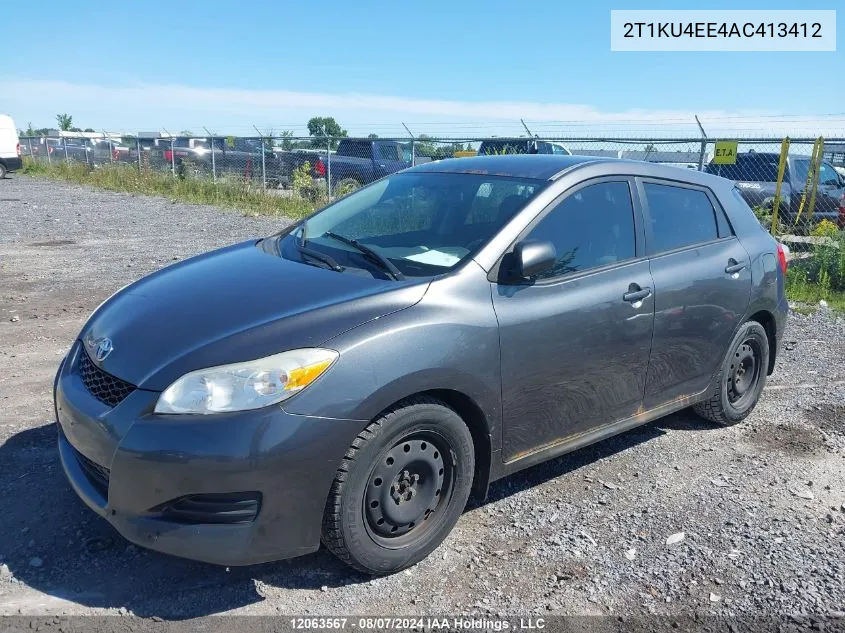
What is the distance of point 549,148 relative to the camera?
13961mm

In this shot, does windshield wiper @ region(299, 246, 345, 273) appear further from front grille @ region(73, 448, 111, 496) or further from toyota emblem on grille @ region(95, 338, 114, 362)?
front grille @ region(73, 448, 111, 496)

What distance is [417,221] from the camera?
13.1ft

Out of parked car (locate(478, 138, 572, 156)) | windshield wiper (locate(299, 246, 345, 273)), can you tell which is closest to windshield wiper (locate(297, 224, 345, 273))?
windshield wiper (locate(299, 246, 345, 273))

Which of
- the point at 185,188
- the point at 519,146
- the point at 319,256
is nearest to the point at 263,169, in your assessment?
the point at 185,188

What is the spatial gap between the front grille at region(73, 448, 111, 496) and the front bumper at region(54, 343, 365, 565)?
6 centimetres

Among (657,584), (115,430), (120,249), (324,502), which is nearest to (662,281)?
(657,584)

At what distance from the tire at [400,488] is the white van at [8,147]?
28850mm

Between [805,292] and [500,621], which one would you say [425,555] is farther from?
[805,292]

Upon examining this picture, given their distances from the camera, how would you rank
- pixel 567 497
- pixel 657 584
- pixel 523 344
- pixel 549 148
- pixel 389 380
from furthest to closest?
1. pixel 549 148
2. pixel 567 497
3. pixel 523 344
4. pixel 657 584
5. pixel 389 380

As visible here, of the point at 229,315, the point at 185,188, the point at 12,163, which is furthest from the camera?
the point at 12,163

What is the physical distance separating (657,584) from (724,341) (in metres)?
1.94

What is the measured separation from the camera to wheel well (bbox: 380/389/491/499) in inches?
125

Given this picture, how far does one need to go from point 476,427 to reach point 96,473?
159cm

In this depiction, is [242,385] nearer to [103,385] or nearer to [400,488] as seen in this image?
[103,385]
